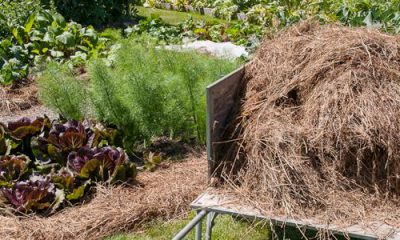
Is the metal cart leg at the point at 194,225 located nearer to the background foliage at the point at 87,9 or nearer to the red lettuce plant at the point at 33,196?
the red lettuce plant at the point at 33,196

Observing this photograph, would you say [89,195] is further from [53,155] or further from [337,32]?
[337,32]

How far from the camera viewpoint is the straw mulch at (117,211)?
12.6 ft

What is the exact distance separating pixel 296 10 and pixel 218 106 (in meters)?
6.50

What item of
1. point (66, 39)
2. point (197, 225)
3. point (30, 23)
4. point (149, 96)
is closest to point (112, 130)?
point (149, 96)

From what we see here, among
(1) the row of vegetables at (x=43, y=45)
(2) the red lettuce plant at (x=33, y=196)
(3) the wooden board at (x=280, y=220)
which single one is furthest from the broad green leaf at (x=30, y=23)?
(3) the wooden board at (x=280, y=220)

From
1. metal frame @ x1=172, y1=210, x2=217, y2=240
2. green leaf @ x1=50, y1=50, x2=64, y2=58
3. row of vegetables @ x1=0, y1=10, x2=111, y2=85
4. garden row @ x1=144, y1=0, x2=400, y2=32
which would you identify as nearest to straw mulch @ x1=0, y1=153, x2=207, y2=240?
metal frame @ x1=172, y1=210, x2=217, y2=240

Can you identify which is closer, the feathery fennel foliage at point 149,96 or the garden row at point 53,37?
the feathery fennel foliage at point 149,96

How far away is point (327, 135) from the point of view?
10.2ft

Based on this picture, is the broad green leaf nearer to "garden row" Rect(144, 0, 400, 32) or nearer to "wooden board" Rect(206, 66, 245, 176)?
"garden row" Rect(144, 0, 400, 32)

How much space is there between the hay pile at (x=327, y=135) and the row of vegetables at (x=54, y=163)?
1.32 m

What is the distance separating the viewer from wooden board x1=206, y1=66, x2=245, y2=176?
322 centimetres

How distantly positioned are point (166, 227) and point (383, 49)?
1.87m

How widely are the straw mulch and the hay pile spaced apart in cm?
98

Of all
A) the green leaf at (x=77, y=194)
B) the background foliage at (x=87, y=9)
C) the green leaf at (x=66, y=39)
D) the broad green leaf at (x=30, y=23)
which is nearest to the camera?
the green leaf at (x=77, y=194)
